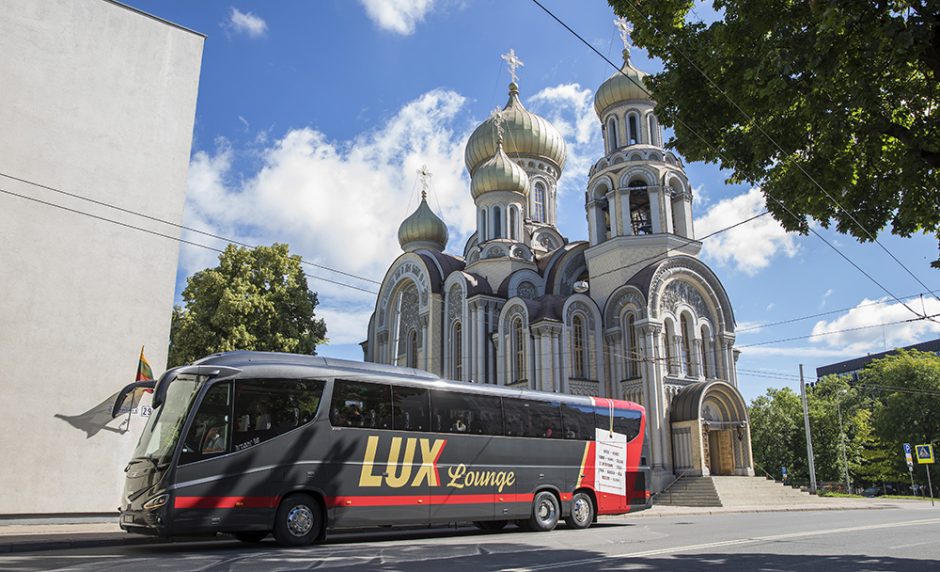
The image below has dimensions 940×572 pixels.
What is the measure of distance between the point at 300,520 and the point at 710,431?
2136 cm

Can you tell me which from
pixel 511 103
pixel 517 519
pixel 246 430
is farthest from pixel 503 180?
pixel 246 430

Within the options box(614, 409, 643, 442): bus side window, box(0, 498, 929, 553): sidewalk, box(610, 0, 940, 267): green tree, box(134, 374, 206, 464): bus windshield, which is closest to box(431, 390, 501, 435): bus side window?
box(614, 409, 643, 442): bus side window

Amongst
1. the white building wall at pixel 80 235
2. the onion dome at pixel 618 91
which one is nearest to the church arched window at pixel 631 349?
the onion dome at pixel 618 91

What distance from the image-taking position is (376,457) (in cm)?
1132

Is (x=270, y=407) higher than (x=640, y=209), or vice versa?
(x=640, y=209)

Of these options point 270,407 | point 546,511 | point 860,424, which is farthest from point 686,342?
point 860,424

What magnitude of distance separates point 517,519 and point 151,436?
264 inches

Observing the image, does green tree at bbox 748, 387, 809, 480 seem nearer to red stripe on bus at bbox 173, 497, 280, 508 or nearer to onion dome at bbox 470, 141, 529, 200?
onion dome at bbox 470, 141, 529, 200

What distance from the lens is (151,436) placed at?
10.3 meters

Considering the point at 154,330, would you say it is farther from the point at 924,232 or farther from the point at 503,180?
the point at 503,180

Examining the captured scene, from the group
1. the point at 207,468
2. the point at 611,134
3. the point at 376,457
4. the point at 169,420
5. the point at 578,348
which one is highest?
the point at 611,134

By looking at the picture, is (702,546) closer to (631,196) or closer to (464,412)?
(464,412)

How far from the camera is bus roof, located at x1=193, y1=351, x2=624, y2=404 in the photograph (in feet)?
34.4

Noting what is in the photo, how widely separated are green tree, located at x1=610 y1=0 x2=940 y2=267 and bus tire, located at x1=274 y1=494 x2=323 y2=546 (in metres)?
7.96
